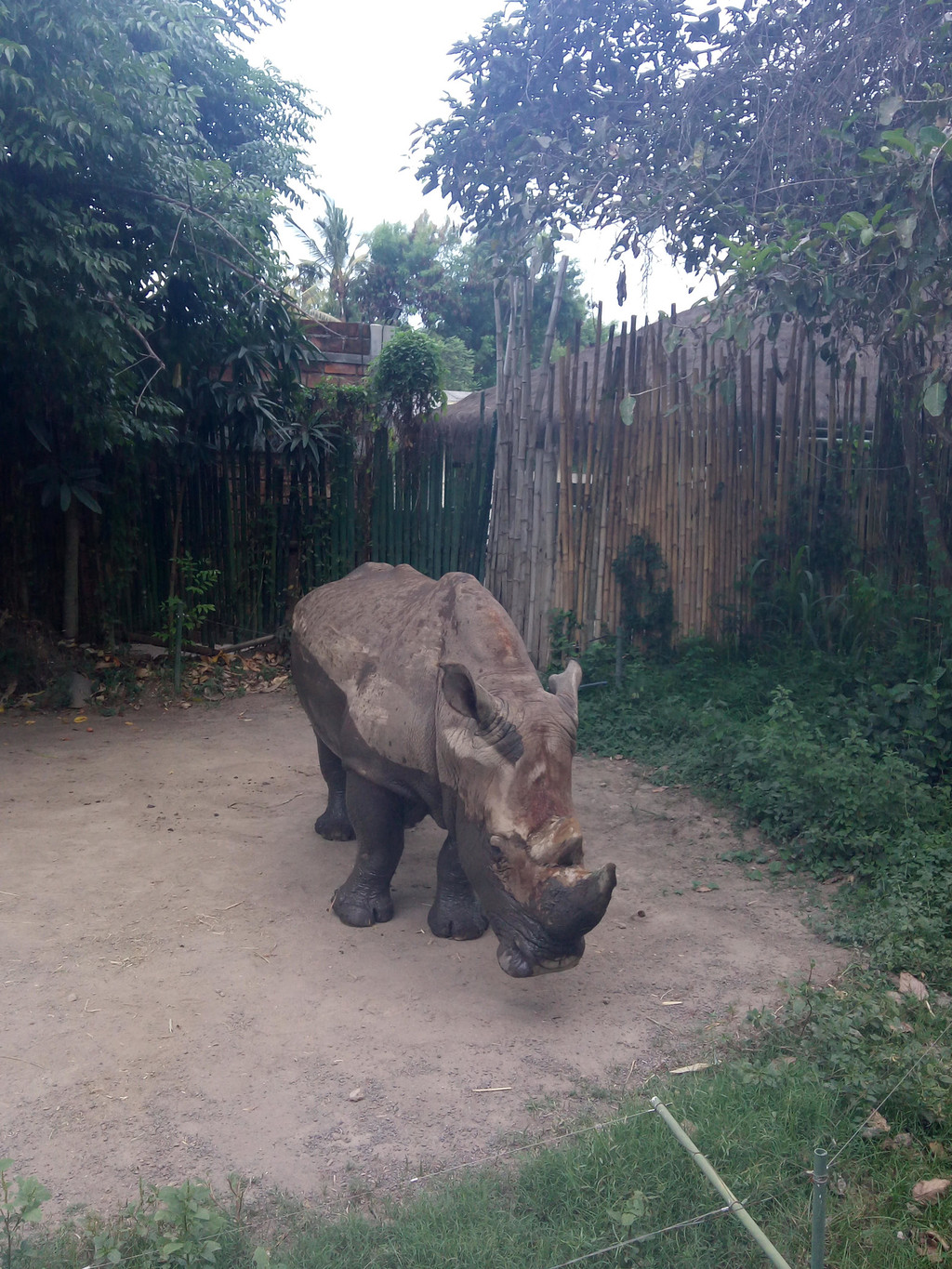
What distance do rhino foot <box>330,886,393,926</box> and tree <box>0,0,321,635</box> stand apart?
180 inches

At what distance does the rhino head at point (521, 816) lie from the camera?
3.55 m

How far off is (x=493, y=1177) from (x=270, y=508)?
8.79 metres

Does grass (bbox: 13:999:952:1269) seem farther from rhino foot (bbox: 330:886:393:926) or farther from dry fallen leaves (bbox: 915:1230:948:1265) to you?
rhino foot (bbox: 330:886:393:926)

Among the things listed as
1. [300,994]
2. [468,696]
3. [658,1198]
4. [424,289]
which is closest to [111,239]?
[468,696]

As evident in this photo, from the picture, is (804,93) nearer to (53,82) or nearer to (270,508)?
(53,82)

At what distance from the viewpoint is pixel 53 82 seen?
21.9 feet

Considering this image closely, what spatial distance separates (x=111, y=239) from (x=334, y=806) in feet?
16.2

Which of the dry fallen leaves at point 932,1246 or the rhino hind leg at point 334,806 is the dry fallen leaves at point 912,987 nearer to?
the dry fallen leaves at point 932,1246

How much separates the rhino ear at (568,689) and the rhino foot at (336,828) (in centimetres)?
203

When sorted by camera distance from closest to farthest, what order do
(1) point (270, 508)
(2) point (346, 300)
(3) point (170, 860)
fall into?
(3) point (170, 860) → (1) point (270, 508) → (2) point (346, 300)

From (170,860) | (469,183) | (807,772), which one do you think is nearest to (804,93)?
(469,183)

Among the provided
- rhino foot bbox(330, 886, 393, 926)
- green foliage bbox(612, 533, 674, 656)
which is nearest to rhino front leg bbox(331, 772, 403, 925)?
rhino foot bbox(330, 886, 393, 926)

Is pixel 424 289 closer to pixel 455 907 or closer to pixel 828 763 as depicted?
pixel 828 763

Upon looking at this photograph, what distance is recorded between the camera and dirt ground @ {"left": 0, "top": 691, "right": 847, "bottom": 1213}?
10.7 ft
